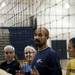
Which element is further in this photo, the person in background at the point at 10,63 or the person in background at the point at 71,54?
the person in background at the point at 10,63

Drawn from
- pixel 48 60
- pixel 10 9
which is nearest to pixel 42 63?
pixel 48 60

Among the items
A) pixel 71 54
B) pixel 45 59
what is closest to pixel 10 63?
pixel 45 59

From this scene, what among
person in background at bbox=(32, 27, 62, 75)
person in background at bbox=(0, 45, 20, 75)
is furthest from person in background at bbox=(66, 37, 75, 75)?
person in background at bbox=(0, 45, 20, 75)

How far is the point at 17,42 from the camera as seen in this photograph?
552 cm

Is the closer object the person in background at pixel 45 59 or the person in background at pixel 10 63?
the person in background at pixel 45 59

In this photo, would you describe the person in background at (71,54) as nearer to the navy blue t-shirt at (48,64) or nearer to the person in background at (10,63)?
the navy blue t-shirt at (48,64)

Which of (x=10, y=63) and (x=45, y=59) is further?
(x=10, y=63)

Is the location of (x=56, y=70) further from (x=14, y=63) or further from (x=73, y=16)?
(x=73, y=16)

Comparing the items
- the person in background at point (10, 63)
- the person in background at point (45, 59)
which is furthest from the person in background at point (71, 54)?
the person in background at point (10, 63)

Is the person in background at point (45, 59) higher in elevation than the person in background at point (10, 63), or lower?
higher

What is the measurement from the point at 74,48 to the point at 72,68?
0.59ft

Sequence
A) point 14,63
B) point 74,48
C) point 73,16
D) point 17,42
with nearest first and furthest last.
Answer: point 74,48 < point 14,63 < point 17,42 < point 73,16

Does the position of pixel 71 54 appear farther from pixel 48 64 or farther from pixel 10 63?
pixel 10 63

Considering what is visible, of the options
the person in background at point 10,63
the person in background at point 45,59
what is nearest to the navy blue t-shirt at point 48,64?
the person in background at point 45,59
